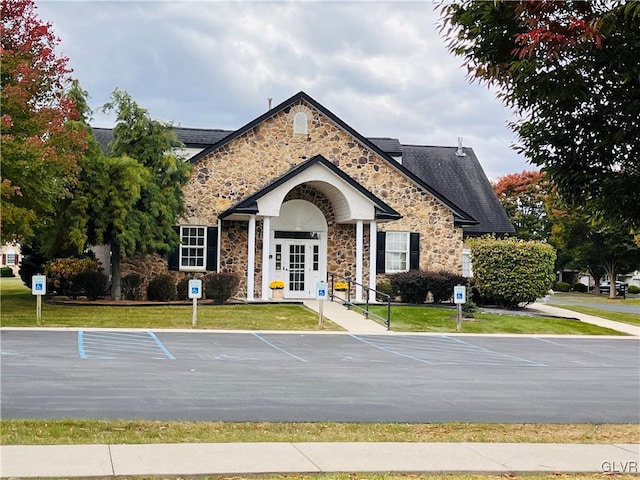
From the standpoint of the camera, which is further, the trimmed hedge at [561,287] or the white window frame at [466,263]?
the trimmed hedge at [561,287]

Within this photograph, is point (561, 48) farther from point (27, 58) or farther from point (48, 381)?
point (27, 58)

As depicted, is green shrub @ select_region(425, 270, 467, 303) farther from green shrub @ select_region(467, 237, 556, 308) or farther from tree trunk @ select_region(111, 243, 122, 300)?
tree trunk @ select_region(111, 243, 122, 300)

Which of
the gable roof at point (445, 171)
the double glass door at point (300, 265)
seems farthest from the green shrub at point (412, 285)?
the gable roof at point (445, 171)

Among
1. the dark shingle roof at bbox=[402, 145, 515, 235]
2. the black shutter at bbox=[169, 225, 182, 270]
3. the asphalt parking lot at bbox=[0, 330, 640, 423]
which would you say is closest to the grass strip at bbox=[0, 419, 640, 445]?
the asphalt parking lot at bbox=[0, 330, 640, 423]

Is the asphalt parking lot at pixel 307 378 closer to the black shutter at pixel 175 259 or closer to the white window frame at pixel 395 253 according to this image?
the black shutter at pixel 175 259

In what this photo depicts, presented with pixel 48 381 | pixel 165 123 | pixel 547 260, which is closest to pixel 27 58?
pixel 165 123

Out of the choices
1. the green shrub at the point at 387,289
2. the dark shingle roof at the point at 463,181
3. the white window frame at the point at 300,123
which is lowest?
the green shrub at the point at 387,289

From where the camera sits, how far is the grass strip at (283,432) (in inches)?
329

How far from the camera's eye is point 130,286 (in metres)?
27.5

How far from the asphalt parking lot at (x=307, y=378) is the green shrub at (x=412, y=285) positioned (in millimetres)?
8025

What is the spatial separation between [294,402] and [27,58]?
1396 cm

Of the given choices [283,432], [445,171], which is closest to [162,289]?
[445,171]

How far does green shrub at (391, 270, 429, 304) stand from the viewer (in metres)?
28.5

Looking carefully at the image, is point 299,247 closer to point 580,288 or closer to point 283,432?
point 283,432
